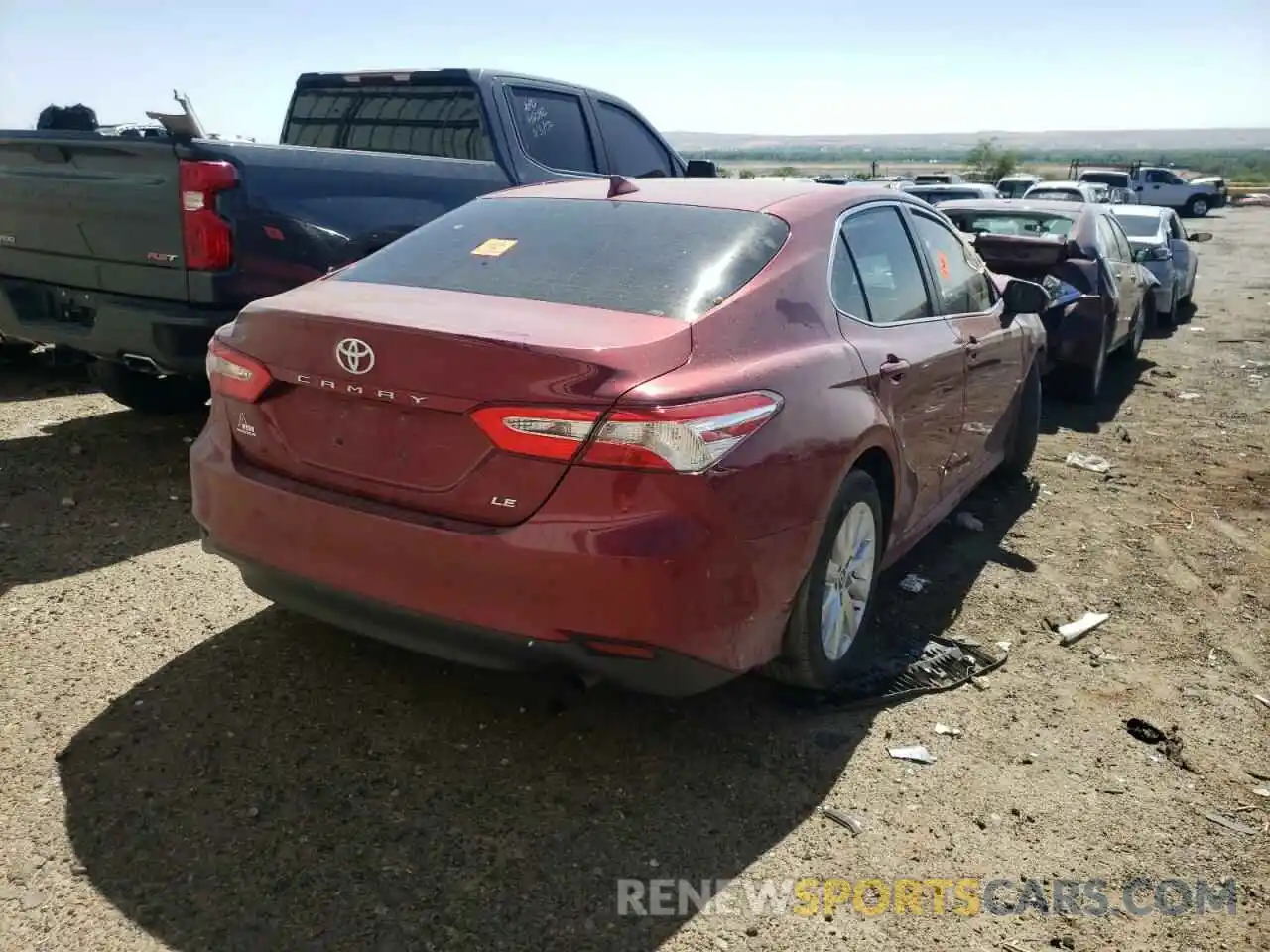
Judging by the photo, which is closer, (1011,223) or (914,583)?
(914,583)

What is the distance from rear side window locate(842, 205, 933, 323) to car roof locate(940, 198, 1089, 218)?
5.48 meters

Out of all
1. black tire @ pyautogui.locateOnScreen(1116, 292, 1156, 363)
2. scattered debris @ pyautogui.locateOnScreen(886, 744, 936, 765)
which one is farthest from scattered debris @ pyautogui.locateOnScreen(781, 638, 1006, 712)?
black tire @ pyautogui.locateOnScreen(1116, 292, 1156, 363)

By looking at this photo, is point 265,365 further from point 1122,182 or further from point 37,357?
point 1122,182

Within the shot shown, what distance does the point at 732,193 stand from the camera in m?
3.89

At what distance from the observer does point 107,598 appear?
4.05m

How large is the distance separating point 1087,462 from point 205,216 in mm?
5322

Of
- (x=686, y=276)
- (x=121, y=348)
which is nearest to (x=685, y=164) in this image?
(x=121, y=348)

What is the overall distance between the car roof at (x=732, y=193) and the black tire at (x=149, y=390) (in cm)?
311

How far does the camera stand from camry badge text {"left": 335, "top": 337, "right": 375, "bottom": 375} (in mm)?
2898

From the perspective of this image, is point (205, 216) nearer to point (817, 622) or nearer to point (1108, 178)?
point (817, 622)

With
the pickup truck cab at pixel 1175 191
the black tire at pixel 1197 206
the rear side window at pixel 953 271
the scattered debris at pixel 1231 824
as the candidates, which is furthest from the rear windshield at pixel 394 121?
the black tire at pixel 1197 206

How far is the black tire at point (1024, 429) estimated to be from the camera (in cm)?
586

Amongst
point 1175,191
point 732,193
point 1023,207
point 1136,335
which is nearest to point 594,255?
point 732,193

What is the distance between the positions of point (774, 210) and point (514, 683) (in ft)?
5.84
